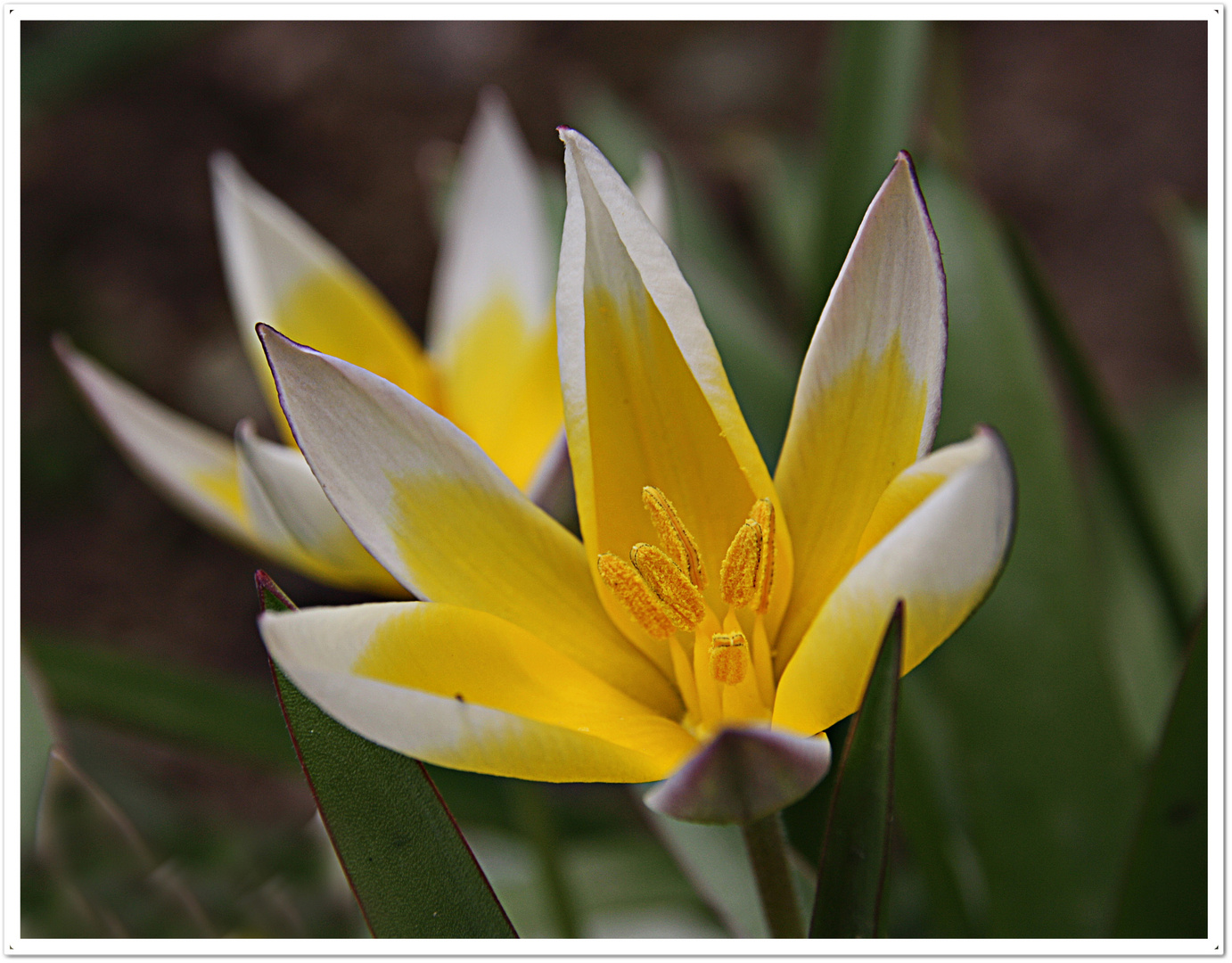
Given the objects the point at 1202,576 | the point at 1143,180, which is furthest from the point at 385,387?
the point at 1143,180

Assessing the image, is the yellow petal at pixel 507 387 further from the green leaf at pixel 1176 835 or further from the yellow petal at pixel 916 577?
the green leaf at pixel 1176 835

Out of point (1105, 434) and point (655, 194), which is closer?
point (655, 194)

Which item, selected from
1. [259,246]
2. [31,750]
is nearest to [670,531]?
[31,750]

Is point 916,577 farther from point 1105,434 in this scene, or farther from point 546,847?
point 1105,434

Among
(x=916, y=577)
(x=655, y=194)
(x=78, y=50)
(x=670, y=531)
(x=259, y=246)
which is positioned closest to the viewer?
(x=916, y=577)

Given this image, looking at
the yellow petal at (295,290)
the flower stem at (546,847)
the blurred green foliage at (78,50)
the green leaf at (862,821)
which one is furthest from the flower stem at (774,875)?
the blurred green foliage at (78,50)
